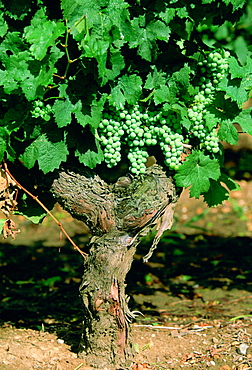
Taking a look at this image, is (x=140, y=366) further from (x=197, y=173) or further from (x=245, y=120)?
(x=245, y=120)

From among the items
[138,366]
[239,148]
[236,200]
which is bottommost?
[239,148]

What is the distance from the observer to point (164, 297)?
16.9 feet

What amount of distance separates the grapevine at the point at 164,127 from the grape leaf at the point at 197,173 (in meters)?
0.06

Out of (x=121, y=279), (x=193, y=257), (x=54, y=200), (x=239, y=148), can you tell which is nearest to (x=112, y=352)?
(x=121, y=279)

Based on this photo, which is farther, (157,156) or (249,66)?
(157,156)

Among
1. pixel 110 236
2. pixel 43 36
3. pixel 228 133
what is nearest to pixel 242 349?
pixel 110 236

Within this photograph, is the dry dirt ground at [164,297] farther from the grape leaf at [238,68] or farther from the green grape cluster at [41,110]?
the grape leaf at [238,68]

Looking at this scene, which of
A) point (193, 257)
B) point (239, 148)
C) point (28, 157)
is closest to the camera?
point (28, 157)

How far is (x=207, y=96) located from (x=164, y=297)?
2493 mm

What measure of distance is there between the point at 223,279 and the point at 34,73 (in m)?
3.54

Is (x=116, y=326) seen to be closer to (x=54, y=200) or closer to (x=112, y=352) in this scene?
(x=112, y=352)

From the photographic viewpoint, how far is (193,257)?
6234mm

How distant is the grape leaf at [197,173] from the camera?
3.25m

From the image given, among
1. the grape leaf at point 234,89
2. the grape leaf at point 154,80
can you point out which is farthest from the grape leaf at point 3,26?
the grape leaf at point 234,89
